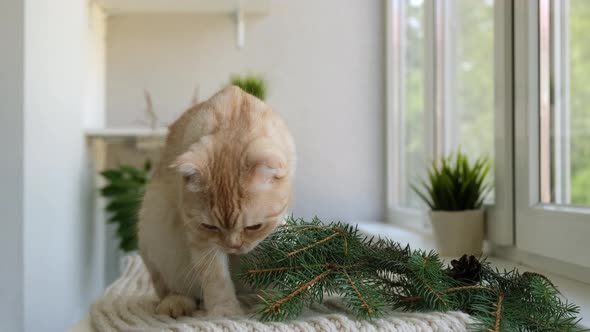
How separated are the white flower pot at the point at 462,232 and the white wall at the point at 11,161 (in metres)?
1.03

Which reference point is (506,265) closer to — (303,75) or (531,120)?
(531,120)

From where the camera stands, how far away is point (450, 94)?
1.84 m

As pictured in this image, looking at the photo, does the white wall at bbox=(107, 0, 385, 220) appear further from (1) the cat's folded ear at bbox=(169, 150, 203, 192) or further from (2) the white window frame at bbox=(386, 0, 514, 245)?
(1) the cat's folded ear at bbox=(169, 150, 203, 192)

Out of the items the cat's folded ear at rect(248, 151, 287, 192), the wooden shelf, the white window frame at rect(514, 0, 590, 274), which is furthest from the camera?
the wooden shelf

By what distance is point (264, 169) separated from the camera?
0.86 meters

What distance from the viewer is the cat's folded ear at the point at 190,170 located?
82 cm

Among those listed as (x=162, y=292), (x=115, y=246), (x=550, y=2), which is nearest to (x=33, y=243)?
(x=162, y=292)

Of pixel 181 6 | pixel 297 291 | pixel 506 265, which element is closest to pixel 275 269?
pixel 297 291

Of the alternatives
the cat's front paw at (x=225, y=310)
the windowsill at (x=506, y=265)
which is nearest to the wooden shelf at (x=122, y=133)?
the windowsill at (x=506, y=265)

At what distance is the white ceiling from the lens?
88.3 inches

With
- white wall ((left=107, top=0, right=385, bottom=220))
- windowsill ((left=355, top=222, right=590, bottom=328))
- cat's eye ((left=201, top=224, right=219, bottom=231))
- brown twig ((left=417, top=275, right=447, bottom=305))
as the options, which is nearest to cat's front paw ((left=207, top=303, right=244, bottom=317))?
cat's eye ((left=201, top=224, right=219, bottom=231))

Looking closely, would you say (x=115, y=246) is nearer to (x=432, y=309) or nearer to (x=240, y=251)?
(x=240, y=251)

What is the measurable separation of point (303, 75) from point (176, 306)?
5.52 ft

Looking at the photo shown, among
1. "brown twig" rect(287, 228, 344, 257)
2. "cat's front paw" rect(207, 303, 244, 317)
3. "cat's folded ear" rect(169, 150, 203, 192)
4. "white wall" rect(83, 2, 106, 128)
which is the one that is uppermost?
"white wall" rect(83, 2, 106, 128)
